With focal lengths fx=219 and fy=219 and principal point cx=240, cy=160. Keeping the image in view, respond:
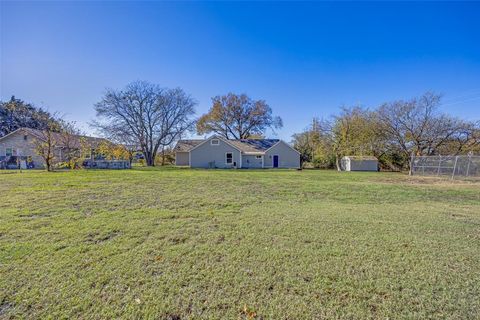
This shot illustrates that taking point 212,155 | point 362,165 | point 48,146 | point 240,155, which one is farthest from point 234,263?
point 362,165

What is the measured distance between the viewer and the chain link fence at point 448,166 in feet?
47.8

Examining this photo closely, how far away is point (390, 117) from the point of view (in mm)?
24281

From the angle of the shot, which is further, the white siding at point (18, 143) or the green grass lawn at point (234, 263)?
the white siding at point (18, 143)

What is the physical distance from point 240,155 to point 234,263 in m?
24.7

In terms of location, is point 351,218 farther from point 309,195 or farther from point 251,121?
point 251,121

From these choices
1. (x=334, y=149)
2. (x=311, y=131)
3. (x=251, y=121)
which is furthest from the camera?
(x=251, y=121)

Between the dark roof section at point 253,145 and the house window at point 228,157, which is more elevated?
the dark roof section at point 253,145

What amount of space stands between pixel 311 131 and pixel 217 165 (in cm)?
1369

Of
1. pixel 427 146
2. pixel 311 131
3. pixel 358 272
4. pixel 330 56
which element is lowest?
pixel 358 272

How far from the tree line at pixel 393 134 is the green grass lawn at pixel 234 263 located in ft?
72.8

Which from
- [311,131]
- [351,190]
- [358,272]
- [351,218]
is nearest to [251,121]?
[311,131]

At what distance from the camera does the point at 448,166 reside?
15.9 meters

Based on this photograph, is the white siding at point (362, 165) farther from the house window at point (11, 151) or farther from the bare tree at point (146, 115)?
the house window at point (11, 151)

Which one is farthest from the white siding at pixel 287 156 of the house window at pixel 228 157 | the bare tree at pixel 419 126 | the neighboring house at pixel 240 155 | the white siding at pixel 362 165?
the bare tree at pixel 419 126
